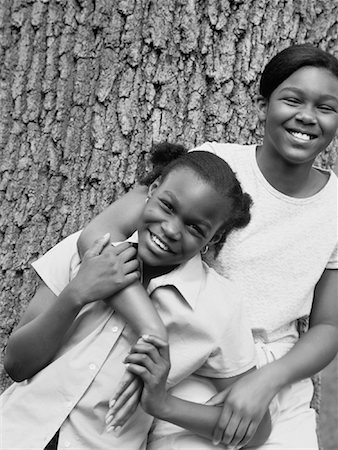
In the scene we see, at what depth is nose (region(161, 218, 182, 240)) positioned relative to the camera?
237 cm

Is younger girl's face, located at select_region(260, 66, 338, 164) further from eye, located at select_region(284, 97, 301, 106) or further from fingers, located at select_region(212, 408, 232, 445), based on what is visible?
fingers, located at select_region(212, 408, 232, 445)

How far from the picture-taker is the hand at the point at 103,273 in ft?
7.83

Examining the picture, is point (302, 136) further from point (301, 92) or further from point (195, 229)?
point (195, 229)

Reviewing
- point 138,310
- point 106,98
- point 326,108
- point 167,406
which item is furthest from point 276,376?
point 106,98

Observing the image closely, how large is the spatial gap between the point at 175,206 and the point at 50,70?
3.34 feet

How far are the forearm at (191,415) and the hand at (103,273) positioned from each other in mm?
331

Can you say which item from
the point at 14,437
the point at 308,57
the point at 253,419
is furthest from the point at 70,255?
the point at 308,57

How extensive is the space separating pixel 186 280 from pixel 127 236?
0.28 m

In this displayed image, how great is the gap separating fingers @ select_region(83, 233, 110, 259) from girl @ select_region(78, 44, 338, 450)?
0.24ft

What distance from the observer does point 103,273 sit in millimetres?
2410

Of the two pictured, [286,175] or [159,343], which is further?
[286,175]

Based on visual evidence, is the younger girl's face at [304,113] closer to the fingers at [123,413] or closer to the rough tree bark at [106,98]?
the rough tree bark at [106,98]

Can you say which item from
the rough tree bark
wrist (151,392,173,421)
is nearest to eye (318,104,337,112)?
the rough tree bark

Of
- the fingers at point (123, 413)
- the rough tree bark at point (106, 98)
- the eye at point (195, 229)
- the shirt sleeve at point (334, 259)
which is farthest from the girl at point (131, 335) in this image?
the rough tree bark at point (106, 98)
